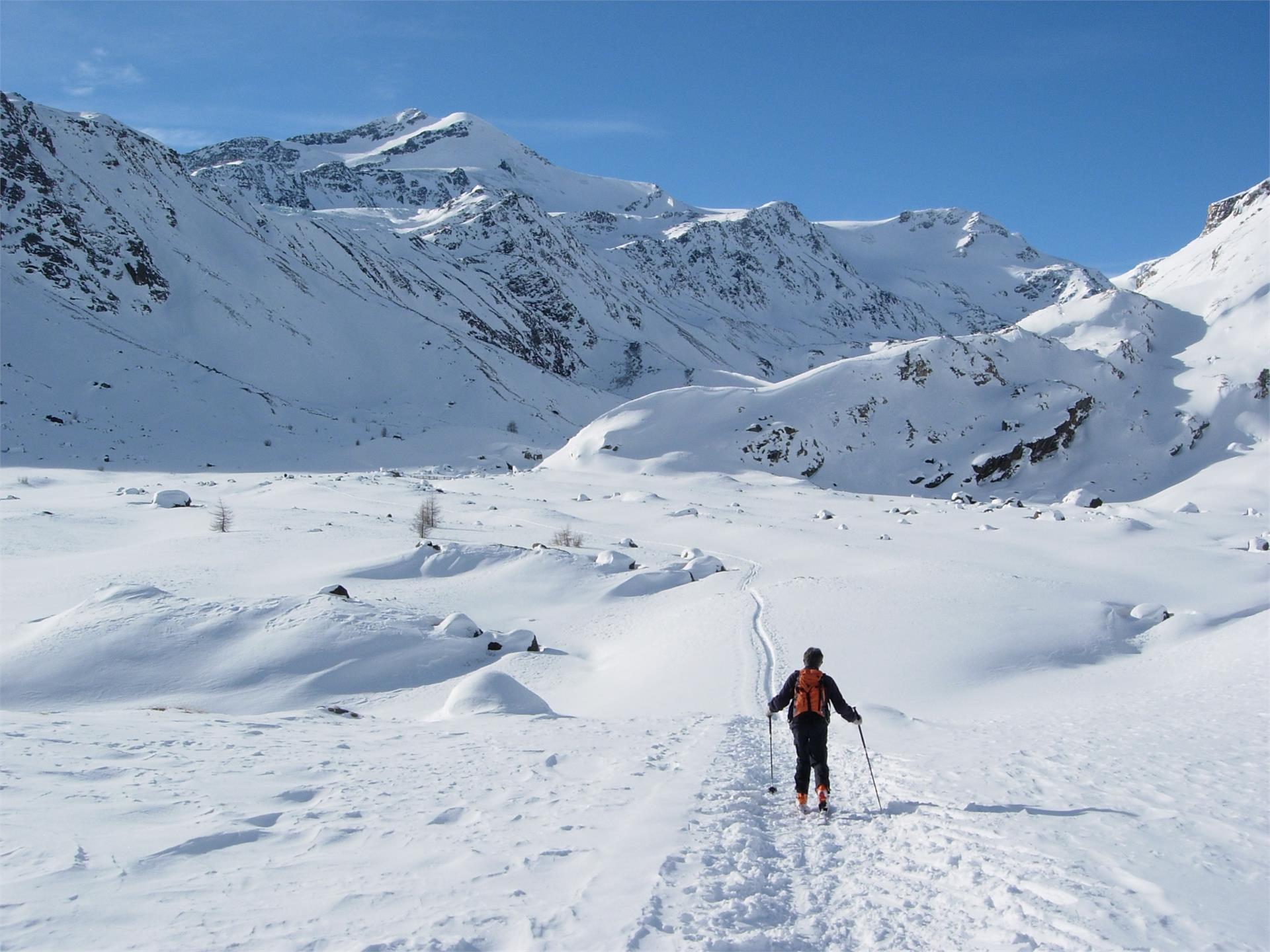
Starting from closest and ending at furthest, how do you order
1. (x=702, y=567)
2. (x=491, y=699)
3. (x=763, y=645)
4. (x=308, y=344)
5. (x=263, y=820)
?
(x=263, y=820)
(x=491, y=699)
(x=763, y=645)
(x=702, y=567)
(x=308, y=344)

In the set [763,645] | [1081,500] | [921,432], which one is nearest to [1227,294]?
[921,432]

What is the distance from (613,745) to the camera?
8.30 meters

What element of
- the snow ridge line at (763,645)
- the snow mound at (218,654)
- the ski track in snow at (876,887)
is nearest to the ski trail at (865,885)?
the ski track in snow at (876,887)

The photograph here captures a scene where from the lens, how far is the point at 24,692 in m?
10.8

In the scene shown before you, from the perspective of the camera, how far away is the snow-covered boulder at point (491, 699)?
10.4 metres

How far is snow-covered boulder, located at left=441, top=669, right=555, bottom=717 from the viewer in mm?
10406

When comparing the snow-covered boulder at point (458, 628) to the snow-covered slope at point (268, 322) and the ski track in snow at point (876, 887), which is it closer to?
the ski track in snow at point (876, 887)

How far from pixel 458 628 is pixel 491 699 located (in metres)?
4.14

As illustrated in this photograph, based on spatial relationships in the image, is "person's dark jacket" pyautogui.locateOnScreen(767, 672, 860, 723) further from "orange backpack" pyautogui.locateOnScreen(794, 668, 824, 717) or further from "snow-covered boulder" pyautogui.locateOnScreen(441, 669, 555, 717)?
"snow-covered boulder" pyautogui.locateOnScreen(441, 669, 555, 717)

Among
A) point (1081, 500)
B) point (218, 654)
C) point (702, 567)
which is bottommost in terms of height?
point (218, 654)

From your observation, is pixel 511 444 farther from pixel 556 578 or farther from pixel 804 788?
pixel 804 788

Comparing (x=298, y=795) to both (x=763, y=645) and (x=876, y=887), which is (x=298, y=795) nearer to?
(x=876, y=887)

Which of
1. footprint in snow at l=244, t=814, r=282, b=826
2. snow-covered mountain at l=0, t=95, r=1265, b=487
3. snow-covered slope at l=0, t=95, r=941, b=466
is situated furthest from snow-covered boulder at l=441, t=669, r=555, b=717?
snow-covered slope at l=0, t=95, r=941, b=466

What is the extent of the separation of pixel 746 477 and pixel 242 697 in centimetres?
3252
